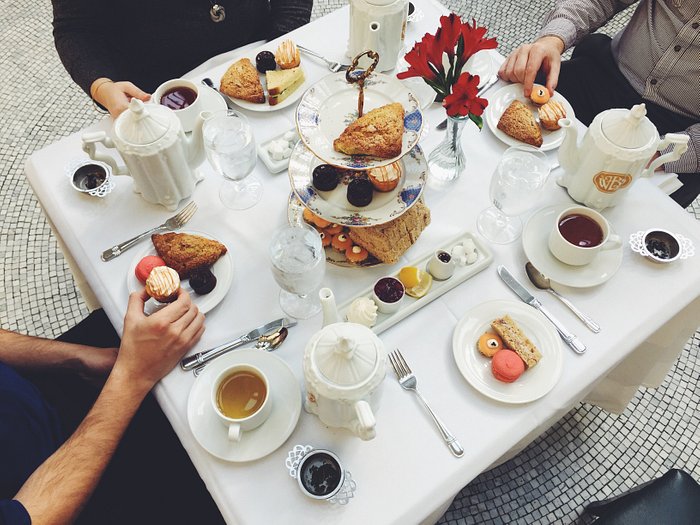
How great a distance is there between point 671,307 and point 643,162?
0.92 feet

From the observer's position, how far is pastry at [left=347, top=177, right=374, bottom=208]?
1.01 meters

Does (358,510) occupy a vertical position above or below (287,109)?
below

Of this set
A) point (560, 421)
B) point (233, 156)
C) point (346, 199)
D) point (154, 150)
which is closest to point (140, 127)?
point (154, 150)

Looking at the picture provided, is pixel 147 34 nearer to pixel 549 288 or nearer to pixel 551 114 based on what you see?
pixel 551 114

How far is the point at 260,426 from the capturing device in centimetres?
91

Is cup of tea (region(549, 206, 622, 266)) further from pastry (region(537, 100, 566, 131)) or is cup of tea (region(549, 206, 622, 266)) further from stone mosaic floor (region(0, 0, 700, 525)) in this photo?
stone mosaic floor (region(0, 0, 700, 525))

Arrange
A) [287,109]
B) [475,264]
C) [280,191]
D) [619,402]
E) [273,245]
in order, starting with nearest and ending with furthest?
[273,245] < [475,264] < [280,191] < [287,109] < [619,402]

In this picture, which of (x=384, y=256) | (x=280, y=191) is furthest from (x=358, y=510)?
(x=280, y=191)

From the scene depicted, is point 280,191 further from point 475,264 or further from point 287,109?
point 475,264

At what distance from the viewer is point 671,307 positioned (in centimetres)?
105

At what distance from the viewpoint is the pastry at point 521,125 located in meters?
1.23

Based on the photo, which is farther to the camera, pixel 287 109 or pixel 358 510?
pixel 287 109

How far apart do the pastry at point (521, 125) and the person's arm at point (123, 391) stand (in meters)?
0.78

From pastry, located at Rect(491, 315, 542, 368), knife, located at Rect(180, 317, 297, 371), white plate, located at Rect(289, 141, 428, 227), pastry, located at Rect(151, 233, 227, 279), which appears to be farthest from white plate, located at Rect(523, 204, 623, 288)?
pastry, located at Rect(151, 233, 227, 279)
